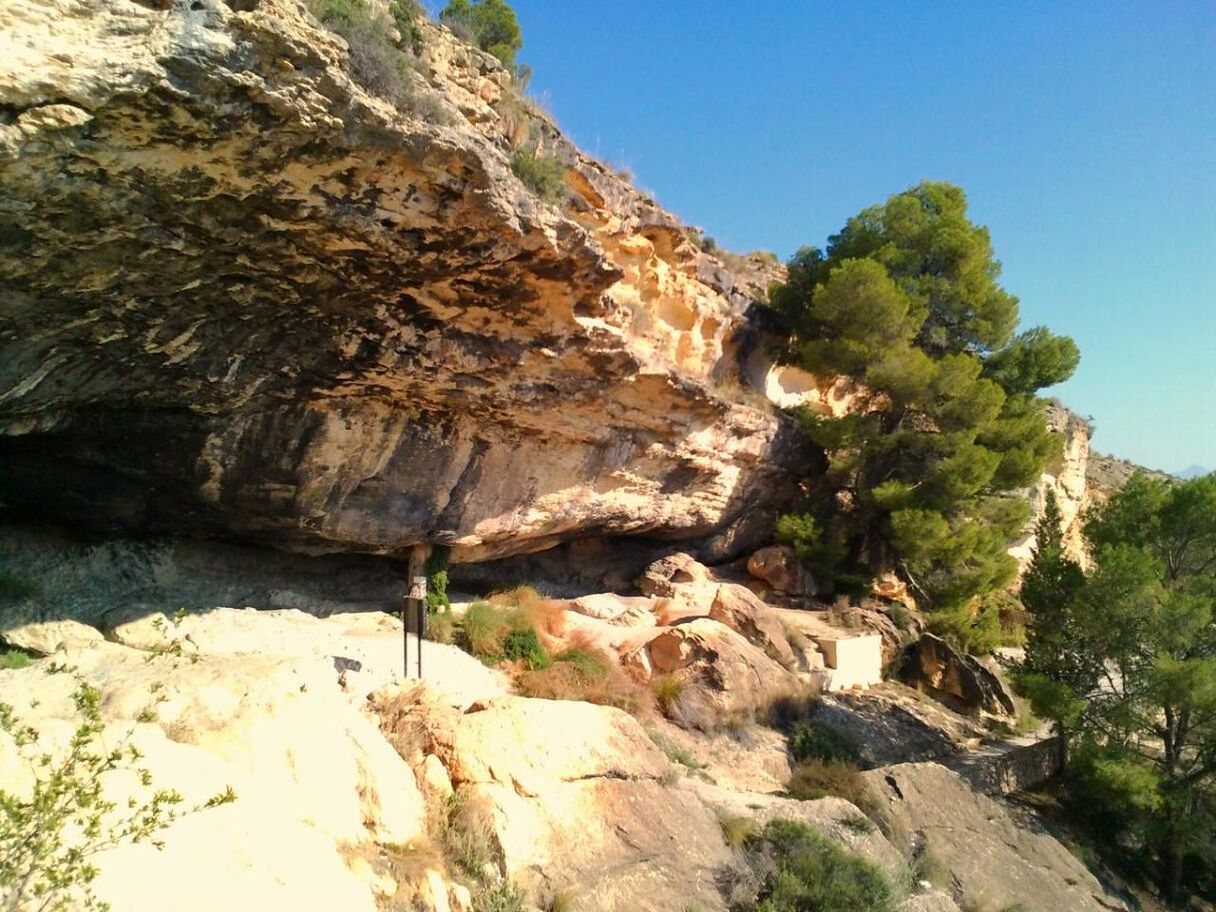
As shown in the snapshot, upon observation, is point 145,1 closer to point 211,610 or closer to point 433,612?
point 211,610

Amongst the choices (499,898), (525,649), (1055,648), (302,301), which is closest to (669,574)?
(525,649)

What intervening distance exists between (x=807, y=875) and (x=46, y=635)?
7.86 m

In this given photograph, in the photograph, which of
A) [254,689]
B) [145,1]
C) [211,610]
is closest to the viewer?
[254,689]

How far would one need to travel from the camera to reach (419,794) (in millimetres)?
5047

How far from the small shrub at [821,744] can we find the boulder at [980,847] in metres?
1.40

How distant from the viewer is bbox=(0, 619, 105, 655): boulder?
796cm

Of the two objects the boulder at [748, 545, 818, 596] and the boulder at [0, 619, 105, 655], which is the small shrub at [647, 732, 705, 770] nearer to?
the boulder at [0, 619, 105, 655]

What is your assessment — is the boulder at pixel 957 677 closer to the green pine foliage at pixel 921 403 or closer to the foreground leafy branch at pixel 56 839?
the green pine foliage at pixel 921 403

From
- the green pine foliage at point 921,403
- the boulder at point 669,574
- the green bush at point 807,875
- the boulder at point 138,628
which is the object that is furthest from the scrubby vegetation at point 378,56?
the green pine foliage at point 921,403

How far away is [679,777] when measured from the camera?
6789 millimetres

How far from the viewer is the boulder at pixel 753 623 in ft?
40.2

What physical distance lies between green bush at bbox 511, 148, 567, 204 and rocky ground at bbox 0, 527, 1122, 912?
5.35 meters

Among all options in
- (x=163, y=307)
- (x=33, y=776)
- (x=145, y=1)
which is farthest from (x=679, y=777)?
(x=145, y=1)

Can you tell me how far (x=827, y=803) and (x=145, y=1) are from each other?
833 cm
